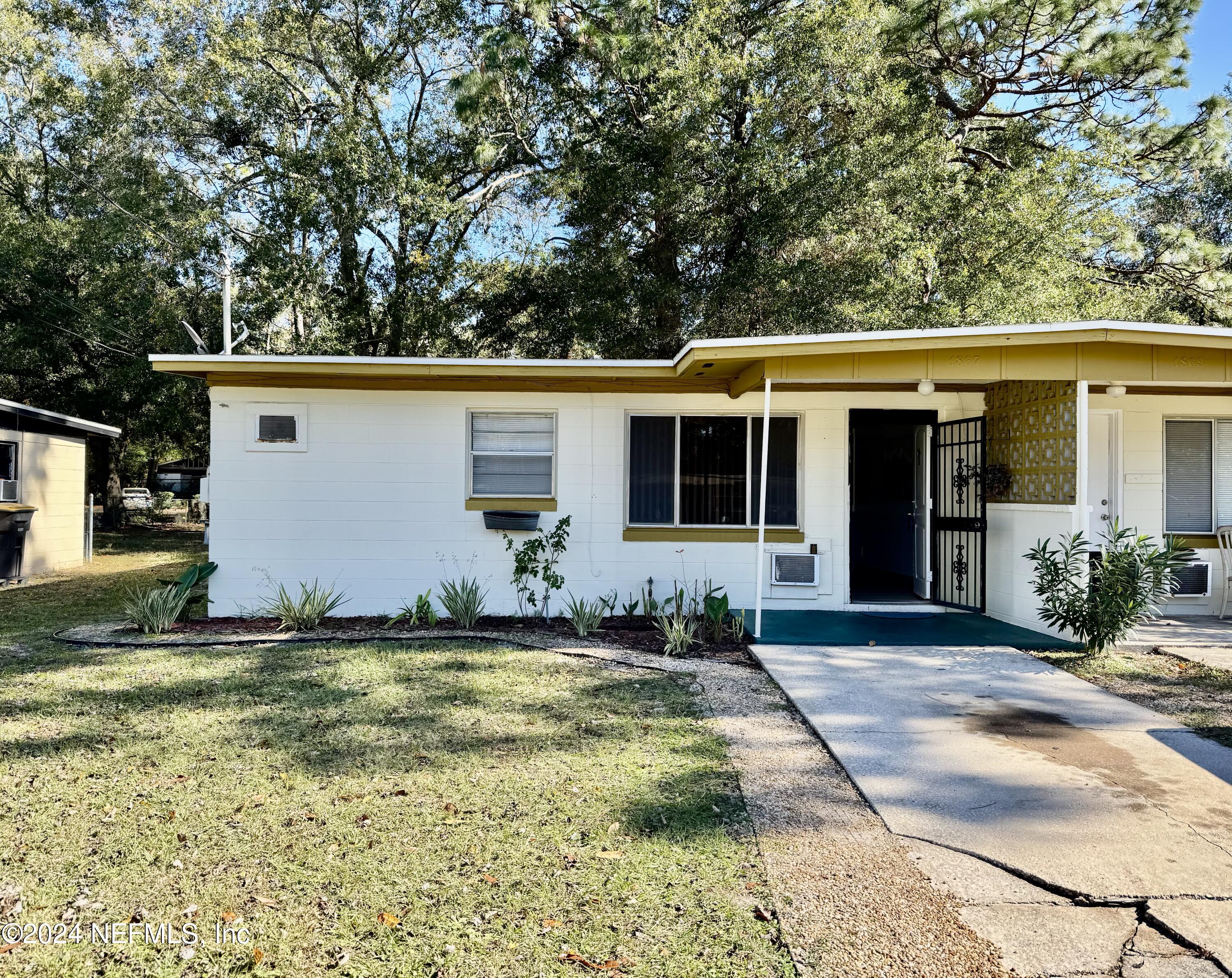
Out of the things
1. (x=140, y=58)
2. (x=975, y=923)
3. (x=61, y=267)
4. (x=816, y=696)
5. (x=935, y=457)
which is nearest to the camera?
(x=975, y=923)

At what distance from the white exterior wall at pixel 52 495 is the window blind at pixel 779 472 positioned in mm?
10790

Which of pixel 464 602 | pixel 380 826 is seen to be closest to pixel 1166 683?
pixel 380 826

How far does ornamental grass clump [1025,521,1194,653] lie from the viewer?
6539mm

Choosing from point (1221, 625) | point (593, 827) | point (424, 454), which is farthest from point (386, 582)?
point (1221, 625)

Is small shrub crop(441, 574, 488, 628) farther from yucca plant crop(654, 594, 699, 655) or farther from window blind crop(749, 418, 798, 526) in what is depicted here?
window blind crop(749, 418, 798, 526)

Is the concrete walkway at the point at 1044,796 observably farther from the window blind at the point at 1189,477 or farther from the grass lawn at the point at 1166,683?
the window blind at the point at 1189,477

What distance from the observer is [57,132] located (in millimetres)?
18250

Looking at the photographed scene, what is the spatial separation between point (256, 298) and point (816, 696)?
13.5 metres

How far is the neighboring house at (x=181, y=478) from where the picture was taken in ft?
111

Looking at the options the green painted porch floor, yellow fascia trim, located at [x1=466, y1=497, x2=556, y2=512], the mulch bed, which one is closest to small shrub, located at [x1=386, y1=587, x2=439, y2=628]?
the mulch bed

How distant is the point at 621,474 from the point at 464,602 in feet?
6.73

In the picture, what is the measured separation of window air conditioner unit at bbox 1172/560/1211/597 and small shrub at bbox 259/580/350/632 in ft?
29.1

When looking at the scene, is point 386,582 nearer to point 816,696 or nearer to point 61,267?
point 816,696

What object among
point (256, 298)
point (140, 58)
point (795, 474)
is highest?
point (140, 58)
